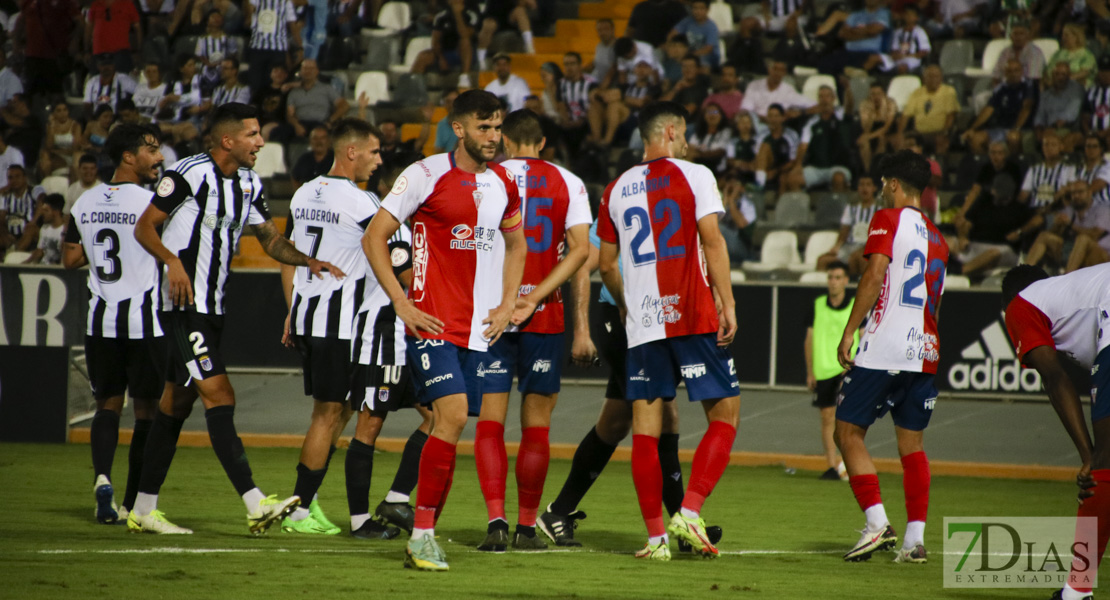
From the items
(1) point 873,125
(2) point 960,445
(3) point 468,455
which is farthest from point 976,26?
(3) point 468,455

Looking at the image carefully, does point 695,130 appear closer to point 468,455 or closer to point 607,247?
point 468,455

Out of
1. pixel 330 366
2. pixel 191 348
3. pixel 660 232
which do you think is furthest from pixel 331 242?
pixel 660 232

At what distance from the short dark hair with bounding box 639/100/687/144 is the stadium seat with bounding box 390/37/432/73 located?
15.2 m

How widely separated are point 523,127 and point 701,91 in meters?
11.9

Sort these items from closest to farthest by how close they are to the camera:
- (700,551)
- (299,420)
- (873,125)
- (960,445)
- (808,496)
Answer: (700,551), (808,496), (960,445), (299,420), (873,125)

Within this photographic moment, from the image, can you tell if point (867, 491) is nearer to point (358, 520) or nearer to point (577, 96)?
point (358, 520)

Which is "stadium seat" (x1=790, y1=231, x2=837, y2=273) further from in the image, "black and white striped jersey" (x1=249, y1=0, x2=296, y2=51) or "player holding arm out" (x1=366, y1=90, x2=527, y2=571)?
"player holding arm out" (x1=366, y1=90, x2=527, y2=571)

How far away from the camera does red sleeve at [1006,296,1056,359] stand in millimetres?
5953

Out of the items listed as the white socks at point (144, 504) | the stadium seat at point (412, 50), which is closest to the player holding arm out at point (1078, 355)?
the white socks at point (144, 504)

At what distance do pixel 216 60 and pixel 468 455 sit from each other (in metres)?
11.0

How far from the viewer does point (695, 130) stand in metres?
19.1

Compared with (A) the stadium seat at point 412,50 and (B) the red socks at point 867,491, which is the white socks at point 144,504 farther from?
(A) the stadium seat at point 412,50

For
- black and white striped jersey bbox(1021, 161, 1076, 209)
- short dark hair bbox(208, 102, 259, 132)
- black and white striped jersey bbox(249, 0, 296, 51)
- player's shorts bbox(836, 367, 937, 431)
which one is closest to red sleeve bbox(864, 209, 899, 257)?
player's shorts bbox(836, 367, 937, 431)

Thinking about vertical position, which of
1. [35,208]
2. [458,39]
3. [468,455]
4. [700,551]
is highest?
[458,39]
